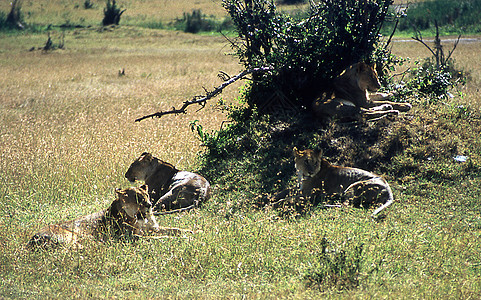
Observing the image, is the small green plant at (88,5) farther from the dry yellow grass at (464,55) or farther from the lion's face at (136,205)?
the lion's face at (136,205)

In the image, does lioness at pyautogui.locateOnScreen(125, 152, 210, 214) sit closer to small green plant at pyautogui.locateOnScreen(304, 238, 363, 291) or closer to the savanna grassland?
the savanna grassland

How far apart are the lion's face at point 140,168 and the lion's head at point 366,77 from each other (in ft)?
14.2

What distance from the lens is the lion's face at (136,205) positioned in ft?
26.8

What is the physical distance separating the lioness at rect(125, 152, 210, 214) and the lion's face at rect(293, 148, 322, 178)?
180 centimetres

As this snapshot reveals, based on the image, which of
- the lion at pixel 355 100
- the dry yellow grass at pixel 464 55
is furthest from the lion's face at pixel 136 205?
the dry yellow grass at pixel 464 55

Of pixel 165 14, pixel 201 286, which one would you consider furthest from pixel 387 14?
pixel 165 14

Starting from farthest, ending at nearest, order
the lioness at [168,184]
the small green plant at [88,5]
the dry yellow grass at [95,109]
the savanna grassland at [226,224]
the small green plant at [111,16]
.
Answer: the small green plant at [88,5], the small green plant at [111,16], the dry yellow grass at [95,109], the lioness at [168,184], the savanna grassland at [226,224]

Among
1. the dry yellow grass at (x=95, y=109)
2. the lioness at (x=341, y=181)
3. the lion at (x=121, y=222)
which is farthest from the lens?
the dry yellow grass at (x=95, y=109)

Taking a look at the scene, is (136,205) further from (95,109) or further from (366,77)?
(95,109)

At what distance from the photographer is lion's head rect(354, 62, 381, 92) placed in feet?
35.7

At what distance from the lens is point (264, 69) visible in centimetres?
1180

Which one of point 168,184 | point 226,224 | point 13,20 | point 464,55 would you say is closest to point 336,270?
point 226,224

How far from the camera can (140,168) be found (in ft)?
33.5

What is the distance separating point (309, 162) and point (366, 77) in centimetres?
276
